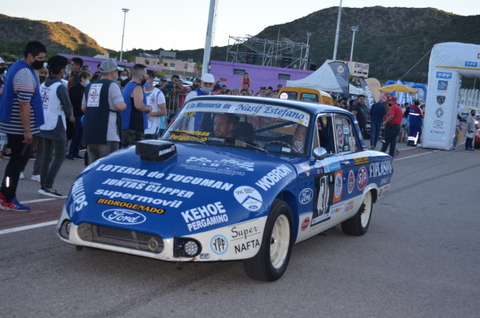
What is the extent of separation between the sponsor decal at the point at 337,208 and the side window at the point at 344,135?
0.59 meters

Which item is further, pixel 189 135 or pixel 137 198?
pixel 189 135

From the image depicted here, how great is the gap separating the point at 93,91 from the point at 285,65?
44.8 metres

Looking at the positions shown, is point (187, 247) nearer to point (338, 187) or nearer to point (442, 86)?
point (338, 187)

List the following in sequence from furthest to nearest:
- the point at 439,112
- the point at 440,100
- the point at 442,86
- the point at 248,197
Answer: the point at 439,112 → the point at 440,100 → the point at 442,86 → the point at 248,197

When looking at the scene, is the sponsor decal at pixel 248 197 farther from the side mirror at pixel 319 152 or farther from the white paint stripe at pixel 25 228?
the white paint stripe at pixel 25 228

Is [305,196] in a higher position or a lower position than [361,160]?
lower

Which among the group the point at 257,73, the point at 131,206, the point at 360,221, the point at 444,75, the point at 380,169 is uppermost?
the point at 257,73

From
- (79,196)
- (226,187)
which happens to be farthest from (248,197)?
(79,196)

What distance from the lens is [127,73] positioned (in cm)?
1409

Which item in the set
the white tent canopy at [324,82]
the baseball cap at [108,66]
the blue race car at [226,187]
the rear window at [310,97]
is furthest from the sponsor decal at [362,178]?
the white tent canopy at [324,82]

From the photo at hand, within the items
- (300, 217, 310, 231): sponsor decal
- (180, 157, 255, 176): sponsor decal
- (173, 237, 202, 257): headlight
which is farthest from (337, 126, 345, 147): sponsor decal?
(173, 237, 202, 257): headlight

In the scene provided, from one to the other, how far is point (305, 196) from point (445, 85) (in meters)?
20.7

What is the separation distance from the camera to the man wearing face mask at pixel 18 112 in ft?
20.7

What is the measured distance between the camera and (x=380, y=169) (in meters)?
7.36
